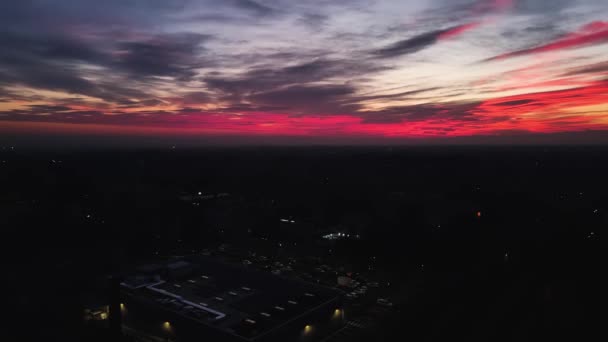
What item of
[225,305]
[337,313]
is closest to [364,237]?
[337,313]

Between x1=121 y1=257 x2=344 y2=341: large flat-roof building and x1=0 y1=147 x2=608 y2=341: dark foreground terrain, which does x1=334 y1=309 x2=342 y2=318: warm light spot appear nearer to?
x1=121 y1=257 x2=344 y2=341: large flat-roof building

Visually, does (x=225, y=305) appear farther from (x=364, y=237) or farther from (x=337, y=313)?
(x=364, y=237)

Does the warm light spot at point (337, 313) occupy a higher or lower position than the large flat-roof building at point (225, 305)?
lower

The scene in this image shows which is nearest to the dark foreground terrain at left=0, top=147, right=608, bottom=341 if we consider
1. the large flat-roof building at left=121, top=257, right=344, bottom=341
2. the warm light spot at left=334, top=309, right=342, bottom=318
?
the warm light spot at left=334, top=309, right=342, bottom=318

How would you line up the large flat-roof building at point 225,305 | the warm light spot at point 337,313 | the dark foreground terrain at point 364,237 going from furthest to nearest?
the warm light spot at point 337,313 → the large flat-roof building at point 225,305 → the dark foreground terrain at point 364,237

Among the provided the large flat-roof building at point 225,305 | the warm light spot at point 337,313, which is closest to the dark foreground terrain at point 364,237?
the warm light spot at point 337,313

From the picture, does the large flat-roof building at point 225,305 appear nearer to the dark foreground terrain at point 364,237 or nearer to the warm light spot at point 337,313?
the warm light spot at point 337,313
